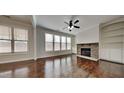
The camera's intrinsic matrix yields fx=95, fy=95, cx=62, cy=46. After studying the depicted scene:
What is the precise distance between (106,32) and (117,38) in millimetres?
411

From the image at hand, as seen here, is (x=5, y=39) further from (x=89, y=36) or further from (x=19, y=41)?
(x=89, y=36)

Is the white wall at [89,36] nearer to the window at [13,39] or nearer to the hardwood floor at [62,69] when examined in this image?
the hardwood floor at [62,69]

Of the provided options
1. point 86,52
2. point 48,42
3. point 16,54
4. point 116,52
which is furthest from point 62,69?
point 16,54

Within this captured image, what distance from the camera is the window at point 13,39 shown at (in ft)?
12.1

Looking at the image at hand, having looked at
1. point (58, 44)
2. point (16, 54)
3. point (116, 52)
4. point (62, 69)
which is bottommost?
point (62, 69)

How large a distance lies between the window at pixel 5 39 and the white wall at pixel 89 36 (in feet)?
9.09

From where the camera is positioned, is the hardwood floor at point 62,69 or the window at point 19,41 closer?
the hardwood floor at point 62,69

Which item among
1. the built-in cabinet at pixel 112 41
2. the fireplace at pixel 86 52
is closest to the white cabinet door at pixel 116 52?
the built-in cabinet at pixel 112 41

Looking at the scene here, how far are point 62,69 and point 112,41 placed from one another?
6.62ft

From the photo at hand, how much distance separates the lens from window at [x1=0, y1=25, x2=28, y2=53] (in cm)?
367

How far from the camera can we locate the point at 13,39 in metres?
4.07

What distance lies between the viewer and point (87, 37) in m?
3.62
